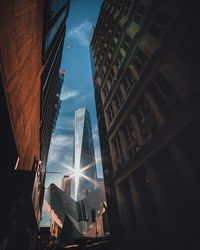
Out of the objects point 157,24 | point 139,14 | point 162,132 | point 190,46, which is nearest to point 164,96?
point 162,132

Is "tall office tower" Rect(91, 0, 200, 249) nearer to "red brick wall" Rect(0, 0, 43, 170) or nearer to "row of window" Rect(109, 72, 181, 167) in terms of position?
"row of window" Rect(109, 72, 181, 167)

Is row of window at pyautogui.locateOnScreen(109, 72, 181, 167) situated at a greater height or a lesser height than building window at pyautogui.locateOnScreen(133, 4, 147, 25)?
lesser

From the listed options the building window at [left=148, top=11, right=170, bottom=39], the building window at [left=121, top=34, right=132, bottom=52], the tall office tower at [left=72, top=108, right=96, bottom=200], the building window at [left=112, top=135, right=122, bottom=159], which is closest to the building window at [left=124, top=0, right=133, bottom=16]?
the building window at [left=121, top=34, right=132, bottom=52]

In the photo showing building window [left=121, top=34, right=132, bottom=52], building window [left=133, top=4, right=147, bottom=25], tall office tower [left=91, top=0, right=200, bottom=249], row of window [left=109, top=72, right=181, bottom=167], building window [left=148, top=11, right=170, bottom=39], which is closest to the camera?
tall office tower [left=91, top=0, right=200, bottom=249]

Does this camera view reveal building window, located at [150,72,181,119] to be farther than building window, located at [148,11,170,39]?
No

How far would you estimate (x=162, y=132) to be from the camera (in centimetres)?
1048

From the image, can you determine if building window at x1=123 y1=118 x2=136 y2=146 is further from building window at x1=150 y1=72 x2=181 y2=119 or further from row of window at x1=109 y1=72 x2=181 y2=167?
building window at x1=150 y1=72 x2=181 y2=119

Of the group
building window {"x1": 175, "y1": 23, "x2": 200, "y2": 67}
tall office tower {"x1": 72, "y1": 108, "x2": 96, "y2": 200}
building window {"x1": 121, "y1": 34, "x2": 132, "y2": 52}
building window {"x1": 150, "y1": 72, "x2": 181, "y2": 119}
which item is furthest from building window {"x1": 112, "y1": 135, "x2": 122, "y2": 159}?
tall office tower {"x1": 72, "y1": 108, "x2": 96, "y2": 200}

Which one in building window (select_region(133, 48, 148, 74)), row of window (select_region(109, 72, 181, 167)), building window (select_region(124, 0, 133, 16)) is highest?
building window (select_region(124, 0, 133, 16))

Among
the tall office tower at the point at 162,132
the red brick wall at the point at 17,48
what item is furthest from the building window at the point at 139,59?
the red brick wall at the point at 17,48

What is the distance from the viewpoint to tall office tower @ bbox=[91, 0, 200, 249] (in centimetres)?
889

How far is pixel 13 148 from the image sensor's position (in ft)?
22.0

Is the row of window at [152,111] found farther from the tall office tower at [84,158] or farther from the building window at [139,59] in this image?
the tall office tower at [84,158]

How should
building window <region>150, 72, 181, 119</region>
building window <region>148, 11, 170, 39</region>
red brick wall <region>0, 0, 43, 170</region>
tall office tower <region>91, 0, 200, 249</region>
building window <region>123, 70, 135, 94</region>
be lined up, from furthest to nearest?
building window <region>123, 70, 135, 94</region>, building window <region>148, 11, 170, 39</region>, building window <region>150, 72, 181, 119</region>, tall office tower <region>91, 0, 200, 249</region>, red brick wall <region>0, 0, 43, 170</region>
